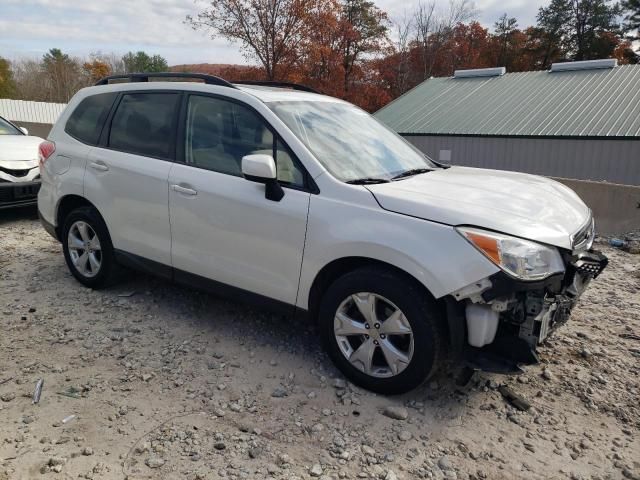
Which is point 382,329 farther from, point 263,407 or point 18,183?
point 18,183

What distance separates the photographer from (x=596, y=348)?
3717 millimetres

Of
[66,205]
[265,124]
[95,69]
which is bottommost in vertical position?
[66,205]

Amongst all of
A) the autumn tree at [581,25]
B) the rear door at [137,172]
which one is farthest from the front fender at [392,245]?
the autumn tree at [581,25]

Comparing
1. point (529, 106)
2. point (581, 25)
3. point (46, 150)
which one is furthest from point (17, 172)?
point (581, 25)

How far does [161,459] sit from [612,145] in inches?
683

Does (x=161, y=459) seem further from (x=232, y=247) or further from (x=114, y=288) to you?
(x=114, y=288)

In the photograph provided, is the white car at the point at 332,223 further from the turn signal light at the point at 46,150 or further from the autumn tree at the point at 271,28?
the autumn tree at the point at 271,28

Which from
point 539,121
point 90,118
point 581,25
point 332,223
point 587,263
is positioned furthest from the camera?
point 581,25

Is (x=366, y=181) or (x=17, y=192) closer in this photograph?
(x=366, y=181)

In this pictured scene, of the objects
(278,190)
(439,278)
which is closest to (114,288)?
(278,190)

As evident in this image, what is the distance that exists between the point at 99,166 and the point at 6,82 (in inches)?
1913

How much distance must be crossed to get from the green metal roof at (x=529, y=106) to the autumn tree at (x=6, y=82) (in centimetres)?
3744

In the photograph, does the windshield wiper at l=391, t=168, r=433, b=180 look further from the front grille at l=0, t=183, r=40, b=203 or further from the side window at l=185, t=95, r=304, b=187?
the front grille at l=0, t=183, r=40, b=203

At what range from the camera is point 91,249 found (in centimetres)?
453
